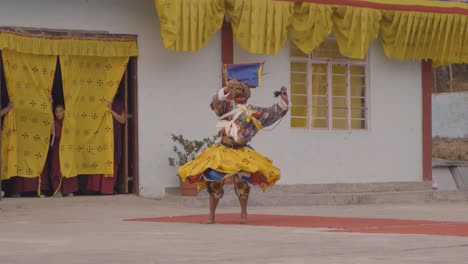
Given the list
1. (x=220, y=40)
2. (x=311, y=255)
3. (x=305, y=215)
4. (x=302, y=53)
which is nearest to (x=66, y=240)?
(x=311, y=255)

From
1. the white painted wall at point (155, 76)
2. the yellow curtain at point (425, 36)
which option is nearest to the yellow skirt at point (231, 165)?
the white painted wall at point (155, 76)

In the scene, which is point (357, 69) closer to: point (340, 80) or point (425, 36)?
point (340, 80)

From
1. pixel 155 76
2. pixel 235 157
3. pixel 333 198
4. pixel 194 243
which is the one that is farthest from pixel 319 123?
pixel 194 243

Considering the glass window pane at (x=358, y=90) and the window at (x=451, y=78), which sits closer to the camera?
the glass window pane at (x=358, y=90)

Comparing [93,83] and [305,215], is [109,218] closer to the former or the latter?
[305,215]

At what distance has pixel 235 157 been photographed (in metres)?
12.1

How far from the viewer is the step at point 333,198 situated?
16.6 metres

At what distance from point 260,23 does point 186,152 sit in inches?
94.2

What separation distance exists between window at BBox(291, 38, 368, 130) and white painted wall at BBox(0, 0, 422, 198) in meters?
0.21

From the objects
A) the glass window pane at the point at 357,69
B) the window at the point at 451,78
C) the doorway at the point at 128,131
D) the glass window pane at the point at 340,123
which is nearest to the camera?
the doorway at the point at 128,131

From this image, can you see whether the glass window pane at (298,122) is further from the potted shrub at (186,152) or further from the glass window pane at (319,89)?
the potted shrub at (186,152)

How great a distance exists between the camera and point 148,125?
1728 cm

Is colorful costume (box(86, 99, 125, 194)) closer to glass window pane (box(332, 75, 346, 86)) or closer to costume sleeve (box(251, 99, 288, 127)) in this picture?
glass window pane (box(332, 75, 346, 86))

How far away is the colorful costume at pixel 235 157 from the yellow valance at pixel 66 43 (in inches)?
183
